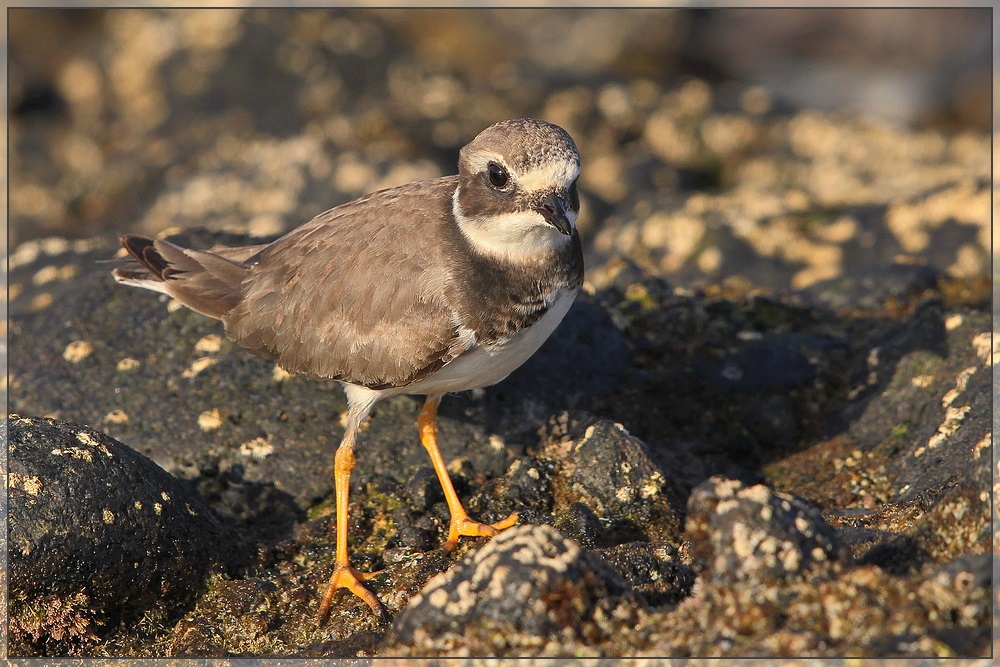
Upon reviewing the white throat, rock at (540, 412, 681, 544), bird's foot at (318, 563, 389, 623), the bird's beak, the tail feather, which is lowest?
bird's foot at (318, 563, 389, 623)

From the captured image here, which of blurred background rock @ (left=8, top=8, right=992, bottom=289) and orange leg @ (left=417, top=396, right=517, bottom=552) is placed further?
blurred background rock @ (left=8, top=8, right=992, bottom=289)

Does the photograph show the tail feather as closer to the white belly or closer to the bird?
the bird

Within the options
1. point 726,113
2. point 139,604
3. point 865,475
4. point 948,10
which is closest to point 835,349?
point 865,475

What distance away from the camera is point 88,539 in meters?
5.73

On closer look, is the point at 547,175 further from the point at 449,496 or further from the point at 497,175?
the point at 449,496

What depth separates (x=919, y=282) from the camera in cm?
932

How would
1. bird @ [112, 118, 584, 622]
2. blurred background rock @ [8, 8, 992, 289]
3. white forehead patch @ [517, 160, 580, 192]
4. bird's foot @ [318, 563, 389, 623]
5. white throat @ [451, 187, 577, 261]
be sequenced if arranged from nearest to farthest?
bird's foot @ [318, 563, 389, 623] → white forehead patch @ [517, 160, 580, 192] → bird @ [112, 118, 584, 622] → white throat @ [451, 187, 577, 261] → blurred background rock @ [8, 8, 992, 289]

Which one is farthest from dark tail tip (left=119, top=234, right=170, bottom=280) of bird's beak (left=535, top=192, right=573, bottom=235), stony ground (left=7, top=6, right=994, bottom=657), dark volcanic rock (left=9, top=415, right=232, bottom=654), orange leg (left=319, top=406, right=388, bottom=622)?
bird's beak (left=535, top=192, right=573, bottom=235)

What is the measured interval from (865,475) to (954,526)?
1.95m

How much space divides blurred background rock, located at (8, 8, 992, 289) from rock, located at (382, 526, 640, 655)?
563 centimetres

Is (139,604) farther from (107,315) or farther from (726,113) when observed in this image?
(726,113)

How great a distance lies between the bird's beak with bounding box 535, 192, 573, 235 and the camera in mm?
5953

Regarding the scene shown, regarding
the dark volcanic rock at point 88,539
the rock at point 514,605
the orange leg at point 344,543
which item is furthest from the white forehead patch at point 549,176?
the dark volcanic rock at point 88,539

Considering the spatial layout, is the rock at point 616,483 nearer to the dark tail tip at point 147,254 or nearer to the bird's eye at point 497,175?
the bird's eye at point 497,175
